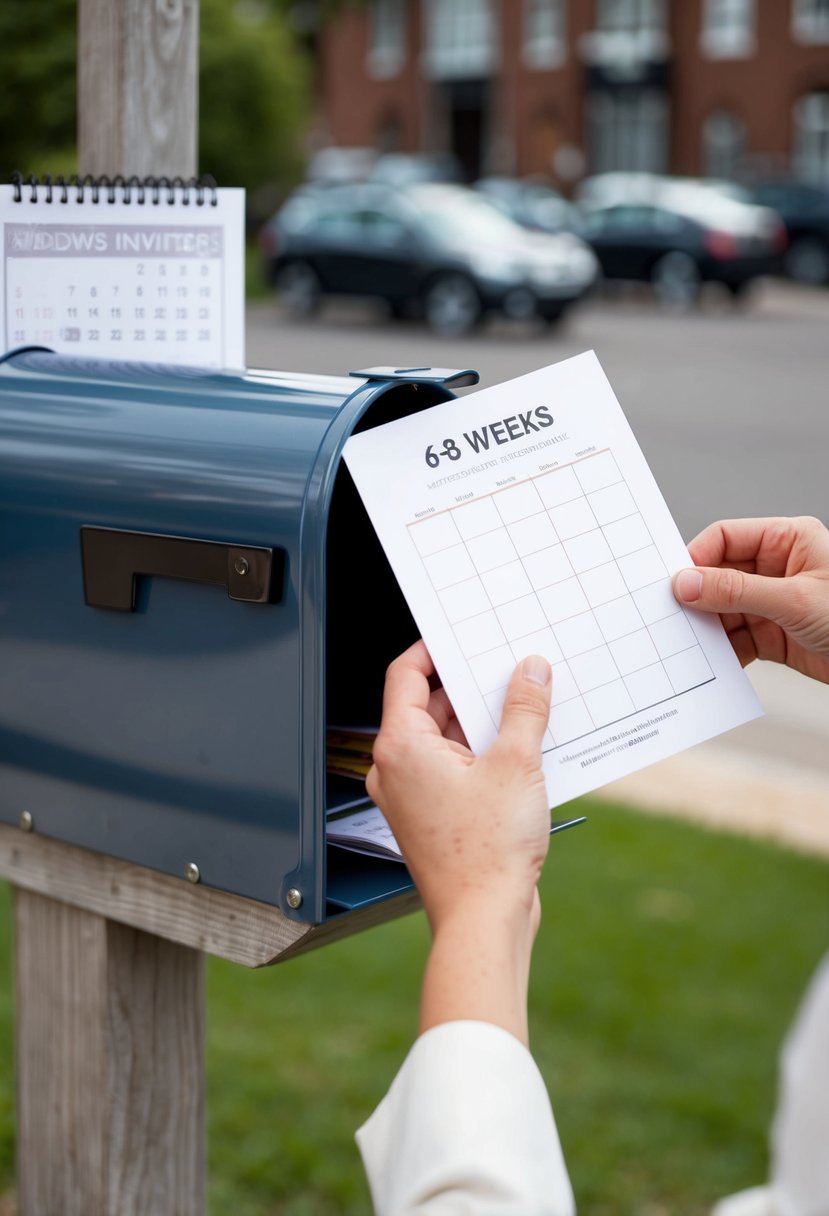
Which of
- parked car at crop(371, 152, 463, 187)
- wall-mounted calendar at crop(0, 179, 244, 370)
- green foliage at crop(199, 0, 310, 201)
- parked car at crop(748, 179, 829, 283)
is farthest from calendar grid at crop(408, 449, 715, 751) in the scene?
parked car at crop(371, 152, 463, 187)

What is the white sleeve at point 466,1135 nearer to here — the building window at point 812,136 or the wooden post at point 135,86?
the wooden post at point 135,86

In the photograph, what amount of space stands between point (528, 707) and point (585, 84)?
32.0 m

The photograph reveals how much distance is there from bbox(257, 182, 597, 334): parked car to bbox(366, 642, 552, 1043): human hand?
1315 cm

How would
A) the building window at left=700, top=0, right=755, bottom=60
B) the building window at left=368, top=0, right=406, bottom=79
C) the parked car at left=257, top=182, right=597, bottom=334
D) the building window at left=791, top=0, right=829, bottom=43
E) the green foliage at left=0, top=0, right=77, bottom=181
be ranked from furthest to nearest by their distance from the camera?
the building window at left=368, top=0, right=406, bottom=79 → the building window at left=700, top=0, right=755, bottom=60 → the building window at left=791, top=0, right=829, bottom=43 → the parked car at left=257, top=182, right=597, bottom=334 → the green foliage at left=0, top=0, right=77, bottom=181

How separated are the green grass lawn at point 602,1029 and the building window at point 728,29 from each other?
2828 cm

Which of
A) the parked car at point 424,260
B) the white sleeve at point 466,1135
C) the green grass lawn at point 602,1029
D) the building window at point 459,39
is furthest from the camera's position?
the building window at point 459,39

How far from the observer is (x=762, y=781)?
4641mm

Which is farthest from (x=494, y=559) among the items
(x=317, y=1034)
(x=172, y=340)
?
(x=317, y=1034)

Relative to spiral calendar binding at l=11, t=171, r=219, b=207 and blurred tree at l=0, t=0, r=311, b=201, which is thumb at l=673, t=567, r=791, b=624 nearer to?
spiral calendar binding at l=11, t=171, r=219, b=207

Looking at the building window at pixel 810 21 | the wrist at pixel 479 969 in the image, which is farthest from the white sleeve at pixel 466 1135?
the building window at pixel 810 21

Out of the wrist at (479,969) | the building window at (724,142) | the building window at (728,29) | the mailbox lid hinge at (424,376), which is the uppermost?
the building window at (728,29)

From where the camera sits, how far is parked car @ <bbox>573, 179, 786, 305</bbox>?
741 inches

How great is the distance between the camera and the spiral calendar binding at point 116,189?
1658 mm

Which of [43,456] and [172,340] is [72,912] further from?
[172,340]
